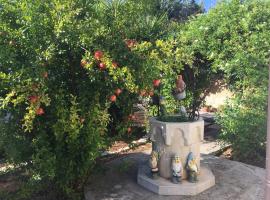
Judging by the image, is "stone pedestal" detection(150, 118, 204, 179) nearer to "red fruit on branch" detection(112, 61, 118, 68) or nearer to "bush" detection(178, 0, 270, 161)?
"red fruit on branch" detection(112, 61, 118, 68)

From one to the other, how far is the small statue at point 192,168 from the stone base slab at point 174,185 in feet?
0.22

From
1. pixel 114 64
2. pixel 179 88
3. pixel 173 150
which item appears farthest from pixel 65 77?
pixel 173 150

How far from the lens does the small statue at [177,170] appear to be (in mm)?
4703

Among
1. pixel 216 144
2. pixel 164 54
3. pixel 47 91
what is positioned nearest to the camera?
pixel 47 91

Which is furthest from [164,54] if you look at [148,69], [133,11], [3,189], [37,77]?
[3,189]

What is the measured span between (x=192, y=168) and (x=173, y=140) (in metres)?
0.44

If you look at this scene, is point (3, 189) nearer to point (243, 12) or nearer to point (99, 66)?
point (99, 66)

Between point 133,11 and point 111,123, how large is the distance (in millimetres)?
1505

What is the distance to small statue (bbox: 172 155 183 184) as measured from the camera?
185 inches

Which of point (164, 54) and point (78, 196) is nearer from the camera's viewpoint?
point (164, 54)

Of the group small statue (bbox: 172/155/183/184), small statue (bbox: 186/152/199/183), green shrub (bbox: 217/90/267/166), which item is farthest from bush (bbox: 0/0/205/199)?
green shrub (bbox: 217/90/267/166)

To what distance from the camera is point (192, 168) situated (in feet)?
15.6

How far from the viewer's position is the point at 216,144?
7203 millimetres

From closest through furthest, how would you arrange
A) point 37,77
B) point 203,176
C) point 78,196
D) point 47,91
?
1. point 37,77
2. point 47,91
3. point 78,196
4. point 203,176
